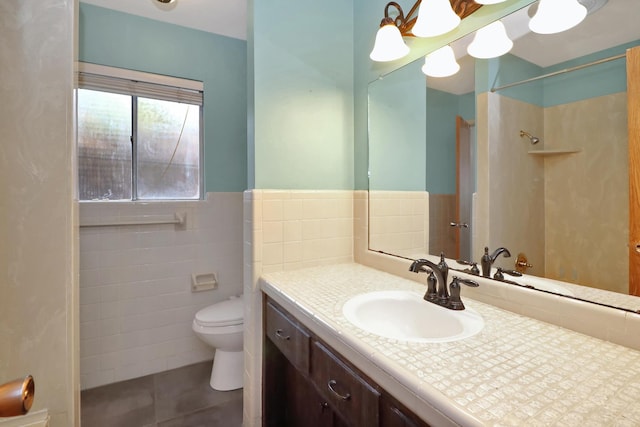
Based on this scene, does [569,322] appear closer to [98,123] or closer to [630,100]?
[630,100]

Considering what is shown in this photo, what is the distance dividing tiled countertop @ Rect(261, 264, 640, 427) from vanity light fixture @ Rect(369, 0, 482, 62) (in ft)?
3.29

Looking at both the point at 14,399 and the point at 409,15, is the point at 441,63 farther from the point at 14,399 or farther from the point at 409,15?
the point at 14,399

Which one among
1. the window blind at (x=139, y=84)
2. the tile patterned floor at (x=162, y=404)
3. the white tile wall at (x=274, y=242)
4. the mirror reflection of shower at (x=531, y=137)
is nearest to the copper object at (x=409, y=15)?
the mirror reflection of shower at (x=531, y=137)

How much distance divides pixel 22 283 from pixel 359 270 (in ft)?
4.19

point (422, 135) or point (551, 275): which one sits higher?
point (422, 135)

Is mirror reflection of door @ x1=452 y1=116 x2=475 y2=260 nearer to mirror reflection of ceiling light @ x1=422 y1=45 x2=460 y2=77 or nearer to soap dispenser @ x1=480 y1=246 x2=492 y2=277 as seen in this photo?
soap dispenser @ x1=480 y1=246 x2=492 y2=277

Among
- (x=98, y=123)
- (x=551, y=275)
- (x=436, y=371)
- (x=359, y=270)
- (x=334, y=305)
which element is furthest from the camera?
(x=98, y=123)

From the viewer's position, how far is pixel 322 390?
36.3 inches

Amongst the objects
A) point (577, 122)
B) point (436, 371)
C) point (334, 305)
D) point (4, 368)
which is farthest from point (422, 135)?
point (4, 368)

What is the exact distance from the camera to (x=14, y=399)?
462mm

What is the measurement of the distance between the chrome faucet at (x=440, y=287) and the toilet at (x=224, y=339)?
1265mm

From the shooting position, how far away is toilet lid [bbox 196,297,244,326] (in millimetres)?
1867

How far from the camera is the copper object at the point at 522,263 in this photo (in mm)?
962

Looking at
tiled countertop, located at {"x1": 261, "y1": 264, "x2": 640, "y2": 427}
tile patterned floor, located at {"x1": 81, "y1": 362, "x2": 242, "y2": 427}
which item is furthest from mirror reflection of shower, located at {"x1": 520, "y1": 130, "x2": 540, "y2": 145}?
tile patterned floor, located at {"x1": 81, "y1": 362, "x2": 242, "y2": 427}
